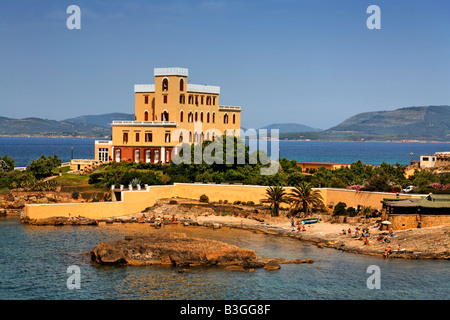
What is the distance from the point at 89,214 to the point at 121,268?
16783mm

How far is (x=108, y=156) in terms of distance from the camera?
3066 inches

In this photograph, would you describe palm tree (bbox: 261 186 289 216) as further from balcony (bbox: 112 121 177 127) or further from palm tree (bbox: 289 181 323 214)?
balcony (bbox: 112 121 177 127)

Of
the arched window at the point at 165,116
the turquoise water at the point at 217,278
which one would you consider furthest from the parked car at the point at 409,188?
the arched window at the point at 165,116

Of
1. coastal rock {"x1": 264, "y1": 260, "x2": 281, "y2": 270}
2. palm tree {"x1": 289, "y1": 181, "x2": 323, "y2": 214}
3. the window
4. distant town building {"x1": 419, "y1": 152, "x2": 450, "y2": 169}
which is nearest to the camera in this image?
coastal rock {"x1": 264, "y1": 260, "x2": 281, "y2": 270}

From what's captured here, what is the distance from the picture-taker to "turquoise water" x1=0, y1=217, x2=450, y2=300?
34.4 meters

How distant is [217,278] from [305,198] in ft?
66.5

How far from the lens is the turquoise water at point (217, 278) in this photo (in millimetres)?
34375

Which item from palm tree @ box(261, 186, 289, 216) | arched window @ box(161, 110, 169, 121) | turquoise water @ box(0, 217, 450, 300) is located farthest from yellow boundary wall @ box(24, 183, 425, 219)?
arched window @ box(161, 110, 169, 121)

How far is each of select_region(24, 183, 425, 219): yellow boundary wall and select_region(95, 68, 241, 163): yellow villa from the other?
43.1 feet

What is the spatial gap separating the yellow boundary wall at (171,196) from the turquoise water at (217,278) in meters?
7.49

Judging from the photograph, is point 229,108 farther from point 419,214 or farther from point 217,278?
point 217,278

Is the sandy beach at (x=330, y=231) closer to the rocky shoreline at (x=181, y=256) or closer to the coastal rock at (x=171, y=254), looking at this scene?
the rocky shoreline at (x=181, y=256)
